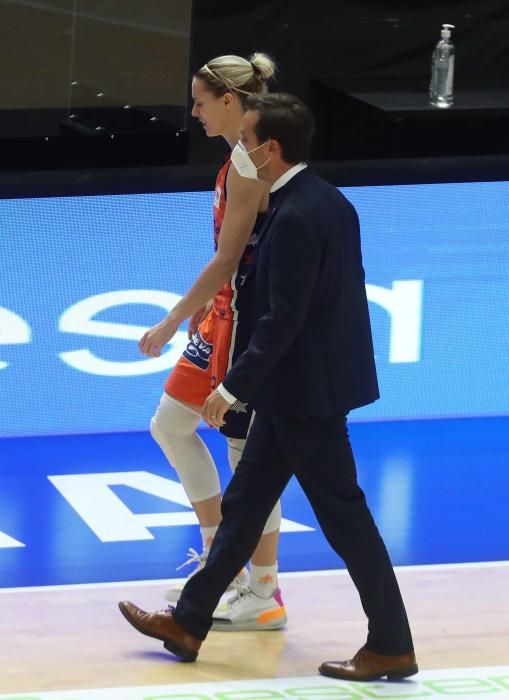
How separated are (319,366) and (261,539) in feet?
2.24

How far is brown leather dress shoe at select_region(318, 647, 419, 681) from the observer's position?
3.69 metres

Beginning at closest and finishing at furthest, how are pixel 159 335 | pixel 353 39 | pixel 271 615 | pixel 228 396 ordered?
pixel 228 396
pixel 159 335
pixel 271 615
pixel 353 39

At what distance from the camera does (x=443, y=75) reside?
7.52m

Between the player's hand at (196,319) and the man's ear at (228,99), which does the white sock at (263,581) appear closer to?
the player's hand at (196,319)

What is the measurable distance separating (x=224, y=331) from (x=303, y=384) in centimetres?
48

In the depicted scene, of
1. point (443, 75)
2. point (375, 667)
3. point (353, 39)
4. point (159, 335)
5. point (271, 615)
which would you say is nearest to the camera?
point (375, 667)

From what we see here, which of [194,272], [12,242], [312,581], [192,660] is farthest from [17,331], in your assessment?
[192,660]

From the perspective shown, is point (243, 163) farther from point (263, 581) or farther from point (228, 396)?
point (263, 581)

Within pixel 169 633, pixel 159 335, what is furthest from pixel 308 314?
pixel 169 633

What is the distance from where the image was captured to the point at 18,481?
521 cm

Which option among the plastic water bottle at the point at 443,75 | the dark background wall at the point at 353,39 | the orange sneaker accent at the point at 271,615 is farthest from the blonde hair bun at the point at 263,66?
the plastic water bottle at the point at 443,75

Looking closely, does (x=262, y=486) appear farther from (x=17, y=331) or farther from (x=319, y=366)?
(x=17, y=331)

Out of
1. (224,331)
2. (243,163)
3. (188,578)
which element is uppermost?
(243,163)

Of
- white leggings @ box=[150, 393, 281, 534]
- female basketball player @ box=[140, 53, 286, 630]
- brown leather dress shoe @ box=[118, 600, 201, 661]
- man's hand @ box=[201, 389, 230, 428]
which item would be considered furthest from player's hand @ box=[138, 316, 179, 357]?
brown leather dress shoe @ box=[118, 600, 201, 661]
